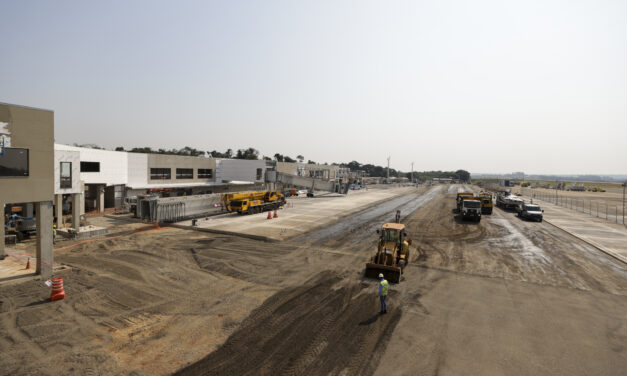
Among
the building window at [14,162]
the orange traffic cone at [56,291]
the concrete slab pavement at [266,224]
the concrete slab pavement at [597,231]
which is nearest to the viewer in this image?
the orange traffic cone at [56,291]

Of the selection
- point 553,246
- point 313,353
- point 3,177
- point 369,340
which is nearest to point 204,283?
point 313,353

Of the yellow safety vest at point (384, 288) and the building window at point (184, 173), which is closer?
the yellow safety vest at point (384, 288)

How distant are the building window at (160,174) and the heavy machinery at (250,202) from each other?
53.9ft

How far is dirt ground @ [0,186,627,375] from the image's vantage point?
28.7ft

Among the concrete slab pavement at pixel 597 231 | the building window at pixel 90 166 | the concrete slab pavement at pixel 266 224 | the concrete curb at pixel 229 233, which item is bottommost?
the concrete curb at pixel 229 233

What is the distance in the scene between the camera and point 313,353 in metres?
9.12

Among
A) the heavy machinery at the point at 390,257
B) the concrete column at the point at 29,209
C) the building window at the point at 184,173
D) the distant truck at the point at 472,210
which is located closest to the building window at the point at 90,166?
the concrete column at the point at 29,209

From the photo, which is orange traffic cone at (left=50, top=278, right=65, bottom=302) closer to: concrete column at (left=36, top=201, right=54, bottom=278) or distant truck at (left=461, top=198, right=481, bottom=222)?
concrete column at (left=36, top=201, right=54, bottom=278)

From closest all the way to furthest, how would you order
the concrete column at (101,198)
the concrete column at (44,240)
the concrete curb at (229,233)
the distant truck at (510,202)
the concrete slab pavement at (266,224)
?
the concrete column at (44,240) → the concrete curb at (229,233) → the concrete slab pavement at (266,224) → the concrete column at (101,198) → the distant truck at (510,202)

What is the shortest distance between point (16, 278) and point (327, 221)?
25.7m

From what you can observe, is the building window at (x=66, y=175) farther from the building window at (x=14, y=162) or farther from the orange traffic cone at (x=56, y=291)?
Answer: the orange traffic cone at (x=56, y=291)

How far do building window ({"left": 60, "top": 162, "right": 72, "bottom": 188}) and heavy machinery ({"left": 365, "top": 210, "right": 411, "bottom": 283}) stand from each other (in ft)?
93.6

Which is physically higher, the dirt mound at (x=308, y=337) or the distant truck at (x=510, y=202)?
the distant truck at (x=510, y=202)

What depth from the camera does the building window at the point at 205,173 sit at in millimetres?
53638
